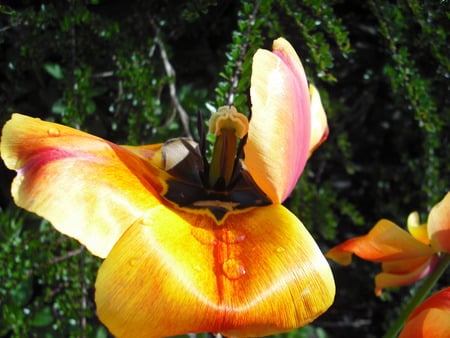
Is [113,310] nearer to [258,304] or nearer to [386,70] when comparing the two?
[258,304]

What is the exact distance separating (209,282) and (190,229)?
0.07 meters

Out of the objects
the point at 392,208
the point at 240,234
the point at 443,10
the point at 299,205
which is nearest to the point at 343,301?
the point at 392,208

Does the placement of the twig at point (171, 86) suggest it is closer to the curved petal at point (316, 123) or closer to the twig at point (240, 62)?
the twig at point (240, 62)

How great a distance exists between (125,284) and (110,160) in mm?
142

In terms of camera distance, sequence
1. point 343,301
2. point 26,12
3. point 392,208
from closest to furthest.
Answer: point 26,12 → point 392,208 → point 343,301

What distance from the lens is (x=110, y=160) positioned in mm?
656

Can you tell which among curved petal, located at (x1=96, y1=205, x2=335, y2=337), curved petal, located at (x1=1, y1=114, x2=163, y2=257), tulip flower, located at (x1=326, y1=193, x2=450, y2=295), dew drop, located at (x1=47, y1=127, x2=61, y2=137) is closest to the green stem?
tulip flower, located at (x1=326, y1=193, x2=450, y2=295)

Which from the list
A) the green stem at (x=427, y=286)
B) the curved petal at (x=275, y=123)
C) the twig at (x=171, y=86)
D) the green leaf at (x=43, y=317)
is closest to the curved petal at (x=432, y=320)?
the green stem at (x=427, y=286)

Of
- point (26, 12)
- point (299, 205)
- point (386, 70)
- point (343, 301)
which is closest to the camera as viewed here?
point (26, 12)

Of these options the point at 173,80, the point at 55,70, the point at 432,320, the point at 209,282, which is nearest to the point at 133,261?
the point at 209,282

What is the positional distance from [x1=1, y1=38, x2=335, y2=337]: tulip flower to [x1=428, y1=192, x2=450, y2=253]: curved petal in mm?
157

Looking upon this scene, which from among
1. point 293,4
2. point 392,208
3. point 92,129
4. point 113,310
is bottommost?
point 392,208

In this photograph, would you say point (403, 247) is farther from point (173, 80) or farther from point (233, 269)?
point (173, 80)

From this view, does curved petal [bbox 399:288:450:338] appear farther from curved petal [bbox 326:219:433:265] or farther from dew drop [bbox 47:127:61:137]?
dew drop [bbox 47:127:61:137]
